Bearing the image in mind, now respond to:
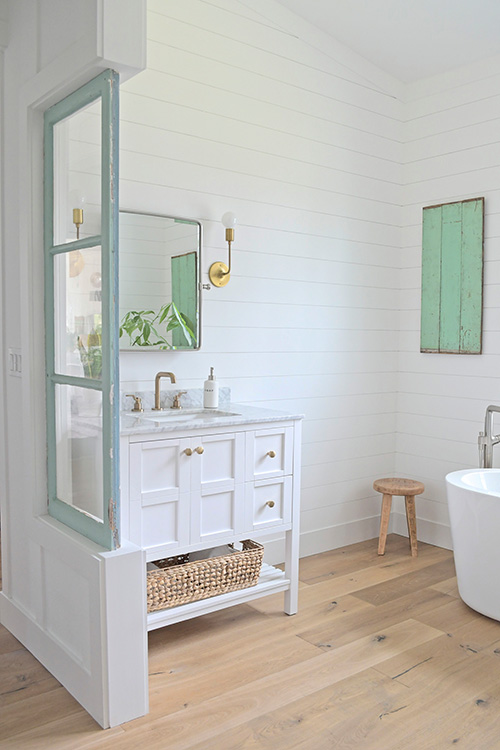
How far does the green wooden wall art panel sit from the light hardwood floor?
1.49m

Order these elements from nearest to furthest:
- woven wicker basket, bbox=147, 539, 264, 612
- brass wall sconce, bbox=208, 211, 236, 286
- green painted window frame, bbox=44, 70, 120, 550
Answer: green painted window frame, bbox=44, 70, 120, 550
woven wicker basket, bbox=147, 539, 264, 612
brass wall sconce, bbox=208, 211, 236, 286

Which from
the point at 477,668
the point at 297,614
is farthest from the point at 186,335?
the point at 477,668

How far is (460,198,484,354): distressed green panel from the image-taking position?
3834 mm

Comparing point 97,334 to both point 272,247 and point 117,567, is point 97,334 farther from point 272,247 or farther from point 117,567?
point 272,247

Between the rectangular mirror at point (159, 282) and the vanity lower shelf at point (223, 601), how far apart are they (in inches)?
45.5

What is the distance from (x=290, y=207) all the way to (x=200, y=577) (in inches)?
80.7

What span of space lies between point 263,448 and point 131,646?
3.42 ft

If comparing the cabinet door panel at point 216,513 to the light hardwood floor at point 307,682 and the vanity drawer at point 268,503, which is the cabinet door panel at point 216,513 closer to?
the vanity drawer at point 268,503

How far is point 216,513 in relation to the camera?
9.18 feet

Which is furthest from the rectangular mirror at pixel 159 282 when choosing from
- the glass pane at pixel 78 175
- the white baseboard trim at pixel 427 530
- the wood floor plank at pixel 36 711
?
the white baseboard trim at pixel 427 530

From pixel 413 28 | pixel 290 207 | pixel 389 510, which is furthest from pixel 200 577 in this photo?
pixel 413 28

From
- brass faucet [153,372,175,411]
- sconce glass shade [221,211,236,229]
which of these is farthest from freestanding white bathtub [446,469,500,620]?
sconce glass shade [221,211,236,229]

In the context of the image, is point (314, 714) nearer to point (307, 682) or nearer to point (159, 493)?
point (307, 682)

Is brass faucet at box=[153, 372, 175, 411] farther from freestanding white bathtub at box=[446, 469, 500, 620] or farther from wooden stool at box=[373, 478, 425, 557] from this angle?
wooden stool at box=[373, 478, 425, 557]
